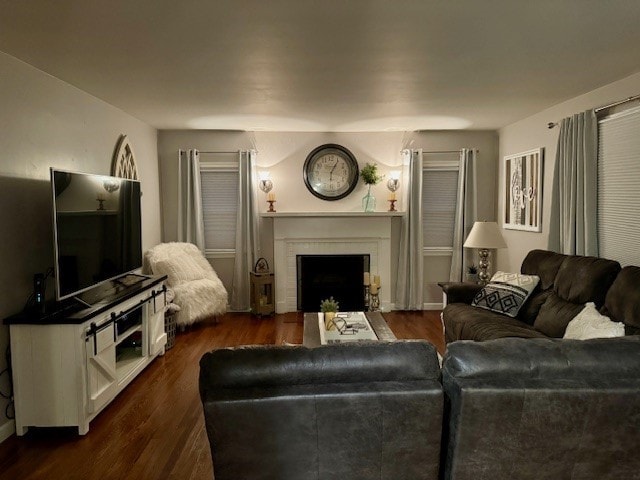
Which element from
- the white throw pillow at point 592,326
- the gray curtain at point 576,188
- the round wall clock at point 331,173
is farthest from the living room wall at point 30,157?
the gray curtain at point 576,188

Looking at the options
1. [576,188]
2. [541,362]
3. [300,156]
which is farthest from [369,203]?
[541,362]

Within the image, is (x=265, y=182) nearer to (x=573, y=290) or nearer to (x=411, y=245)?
(x=411, y=245)

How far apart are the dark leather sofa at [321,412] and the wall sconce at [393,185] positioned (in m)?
4.42

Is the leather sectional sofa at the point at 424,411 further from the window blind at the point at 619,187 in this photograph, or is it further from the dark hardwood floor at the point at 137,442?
the window blind at the point at 619,187

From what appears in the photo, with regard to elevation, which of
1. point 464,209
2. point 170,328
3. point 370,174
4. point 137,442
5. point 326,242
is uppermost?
point 370,174

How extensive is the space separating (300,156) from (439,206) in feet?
6.54

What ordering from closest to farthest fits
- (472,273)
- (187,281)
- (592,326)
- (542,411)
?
(542,411), (592,326), (187,281), (472,273)

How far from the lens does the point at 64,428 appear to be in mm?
2902

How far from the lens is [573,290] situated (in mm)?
3438

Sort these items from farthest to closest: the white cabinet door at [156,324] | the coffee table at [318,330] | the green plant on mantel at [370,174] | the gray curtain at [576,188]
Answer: the green plant on mantel at [370,174], the white cabinet door at [156,324], the gray curtain at [576,188], the coffee table at [318,330]

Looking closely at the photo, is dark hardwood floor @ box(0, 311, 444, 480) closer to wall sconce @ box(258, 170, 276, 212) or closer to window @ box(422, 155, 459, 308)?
wall sconce @ box(258, 170, 276, 212)

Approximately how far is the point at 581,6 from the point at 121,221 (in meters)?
3.56

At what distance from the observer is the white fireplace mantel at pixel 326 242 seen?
5895 mm

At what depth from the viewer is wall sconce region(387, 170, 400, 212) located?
5.96m
